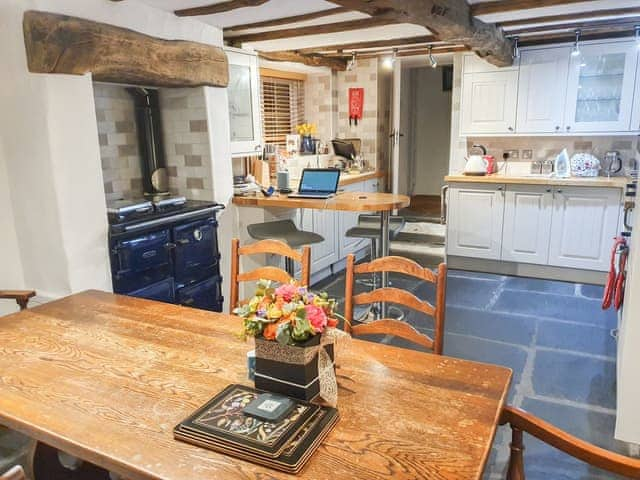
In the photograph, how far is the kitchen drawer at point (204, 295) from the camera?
10.6ft

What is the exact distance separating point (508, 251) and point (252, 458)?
413 cm

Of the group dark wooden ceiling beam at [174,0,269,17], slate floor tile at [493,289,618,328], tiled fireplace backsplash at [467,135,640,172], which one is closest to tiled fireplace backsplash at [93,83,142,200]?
dark wooden ceiling beam at [174,0,269,17]

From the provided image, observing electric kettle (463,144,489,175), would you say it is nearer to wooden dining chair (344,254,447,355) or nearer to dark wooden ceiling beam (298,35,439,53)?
dark wooden ceiling beam (298,35,439,53)

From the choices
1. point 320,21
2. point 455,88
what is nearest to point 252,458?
point 320,21

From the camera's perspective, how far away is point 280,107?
5422 millimetres

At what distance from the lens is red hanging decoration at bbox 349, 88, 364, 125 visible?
571 cm

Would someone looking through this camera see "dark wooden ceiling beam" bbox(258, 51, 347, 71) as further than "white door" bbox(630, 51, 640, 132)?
Yes

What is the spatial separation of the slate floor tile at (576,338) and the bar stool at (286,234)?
171cm

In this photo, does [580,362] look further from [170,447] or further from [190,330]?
[170,447]

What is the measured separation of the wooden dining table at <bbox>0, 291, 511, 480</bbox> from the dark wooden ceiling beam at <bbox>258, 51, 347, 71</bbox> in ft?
11.4

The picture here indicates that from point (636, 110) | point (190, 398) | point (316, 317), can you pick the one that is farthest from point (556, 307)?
point (190, 398)

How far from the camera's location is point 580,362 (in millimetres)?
2998

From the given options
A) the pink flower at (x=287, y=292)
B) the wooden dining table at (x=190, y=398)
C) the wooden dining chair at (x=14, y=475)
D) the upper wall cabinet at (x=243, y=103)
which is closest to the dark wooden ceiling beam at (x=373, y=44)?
the upper wall cabinet at (x=243, y=103)

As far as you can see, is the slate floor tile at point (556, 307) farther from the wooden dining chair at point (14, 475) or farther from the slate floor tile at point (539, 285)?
the wooden dining chair at point (14, 475)
